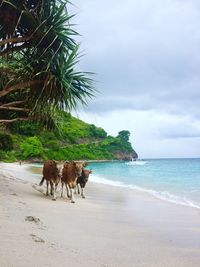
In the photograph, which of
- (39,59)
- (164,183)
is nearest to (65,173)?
(39,59)

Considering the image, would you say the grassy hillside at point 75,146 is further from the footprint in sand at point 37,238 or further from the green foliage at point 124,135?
the footprint in sand at point 37,238

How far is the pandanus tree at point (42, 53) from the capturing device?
466 inches

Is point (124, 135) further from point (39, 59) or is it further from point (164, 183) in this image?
point (39, 59)

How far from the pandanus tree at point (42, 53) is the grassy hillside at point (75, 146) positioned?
51.6 metres

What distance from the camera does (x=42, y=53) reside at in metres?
12.7

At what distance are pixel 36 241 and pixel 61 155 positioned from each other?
90.7 meters

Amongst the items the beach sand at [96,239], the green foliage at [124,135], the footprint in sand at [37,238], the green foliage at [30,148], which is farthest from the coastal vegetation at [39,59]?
the green foliage at [124,135]

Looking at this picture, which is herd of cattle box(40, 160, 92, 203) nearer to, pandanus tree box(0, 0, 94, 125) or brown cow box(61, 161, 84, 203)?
brown cow box(61, 161, 84, 203)

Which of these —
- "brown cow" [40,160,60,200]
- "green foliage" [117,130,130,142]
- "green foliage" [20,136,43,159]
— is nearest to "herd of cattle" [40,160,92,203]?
"brown cow" [40,160,60,200]

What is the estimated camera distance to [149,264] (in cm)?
524

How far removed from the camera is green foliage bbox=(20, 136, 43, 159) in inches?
3452

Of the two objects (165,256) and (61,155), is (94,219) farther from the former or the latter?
(61,155)

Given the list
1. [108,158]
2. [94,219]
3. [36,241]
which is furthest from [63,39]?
[108,158]

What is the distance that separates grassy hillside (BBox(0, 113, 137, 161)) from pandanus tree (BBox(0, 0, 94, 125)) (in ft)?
169
